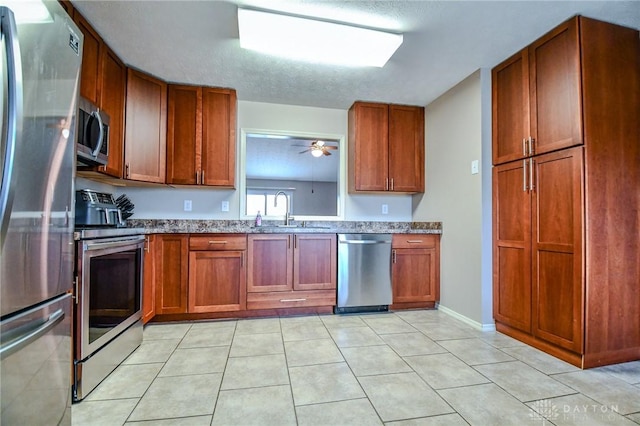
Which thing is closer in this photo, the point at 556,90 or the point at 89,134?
the point at 89,134

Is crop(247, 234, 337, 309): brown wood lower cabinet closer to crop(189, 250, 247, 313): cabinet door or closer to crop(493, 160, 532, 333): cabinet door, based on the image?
crop(189, 250, 247, 313): cabinet door

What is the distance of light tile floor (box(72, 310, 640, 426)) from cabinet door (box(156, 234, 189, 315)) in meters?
0.26

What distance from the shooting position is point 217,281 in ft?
9.07

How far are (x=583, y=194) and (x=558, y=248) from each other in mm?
386

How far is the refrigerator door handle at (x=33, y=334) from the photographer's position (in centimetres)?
86

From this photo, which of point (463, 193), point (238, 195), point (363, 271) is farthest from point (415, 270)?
point (238, 195)

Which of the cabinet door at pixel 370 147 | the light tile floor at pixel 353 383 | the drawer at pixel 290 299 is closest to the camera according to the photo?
the light tile floor at pixel 353 383

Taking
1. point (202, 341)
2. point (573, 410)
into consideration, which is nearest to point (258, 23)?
point (202, 341)

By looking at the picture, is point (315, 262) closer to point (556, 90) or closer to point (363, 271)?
point (363, 271)

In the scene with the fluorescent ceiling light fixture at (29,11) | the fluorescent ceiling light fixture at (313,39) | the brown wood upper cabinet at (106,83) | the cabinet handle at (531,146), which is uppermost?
the fluorescent ceiling light fixture at (313,39)

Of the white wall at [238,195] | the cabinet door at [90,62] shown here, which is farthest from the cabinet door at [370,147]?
the cabinet door at [90,62]

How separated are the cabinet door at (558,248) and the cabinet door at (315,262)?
1665 mm

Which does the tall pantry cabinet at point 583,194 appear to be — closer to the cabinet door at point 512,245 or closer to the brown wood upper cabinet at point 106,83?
the cabinet door at point 512,245

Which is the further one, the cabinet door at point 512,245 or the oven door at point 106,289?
the cabinet door at point 512,245
